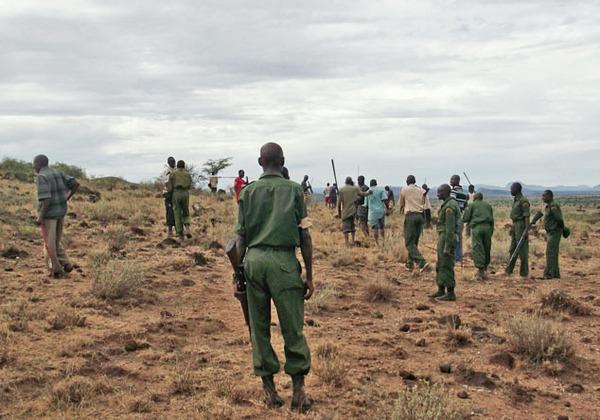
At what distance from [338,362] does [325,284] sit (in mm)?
4892

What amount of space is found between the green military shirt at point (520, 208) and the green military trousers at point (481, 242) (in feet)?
2.20

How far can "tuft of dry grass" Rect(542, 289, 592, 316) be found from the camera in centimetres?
972

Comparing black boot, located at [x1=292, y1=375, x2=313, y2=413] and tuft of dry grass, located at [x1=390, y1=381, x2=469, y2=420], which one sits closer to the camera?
tuft of dry grass, located at [x1=390, y1=381, x2=469, y2=420]

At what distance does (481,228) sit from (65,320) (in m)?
7.70

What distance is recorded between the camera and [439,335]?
8.29 meters

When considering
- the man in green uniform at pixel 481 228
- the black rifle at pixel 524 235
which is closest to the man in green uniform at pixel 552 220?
the black rifle at pixel 524 235

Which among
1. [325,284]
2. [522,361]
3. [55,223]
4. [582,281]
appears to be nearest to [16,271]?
[55,223]

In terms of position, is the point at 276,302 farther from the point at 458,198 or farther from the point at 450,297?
the point at 458,198

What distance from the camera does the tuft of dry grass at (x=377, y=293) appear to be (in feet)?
34.3

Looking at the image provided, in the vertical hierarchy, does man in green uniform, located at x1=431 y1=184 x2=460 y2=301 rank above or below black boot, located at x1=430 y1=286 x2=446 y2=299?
above

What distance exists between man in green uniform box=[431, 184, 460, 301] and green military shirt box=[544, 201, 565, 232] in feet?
10.4

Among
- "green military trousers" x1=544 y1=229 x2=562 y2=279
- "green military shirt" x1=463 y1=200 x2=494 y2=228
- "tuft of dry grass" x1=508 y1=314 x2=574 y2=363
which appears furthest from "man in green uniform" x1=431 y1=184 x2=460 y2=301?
"green military trousers" x1=544 y1=229 x2=562 y2=279

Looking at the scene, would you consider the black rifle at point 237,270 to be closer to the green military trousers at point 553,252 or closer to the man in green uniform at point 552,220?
the man in green uniform at point 552,220

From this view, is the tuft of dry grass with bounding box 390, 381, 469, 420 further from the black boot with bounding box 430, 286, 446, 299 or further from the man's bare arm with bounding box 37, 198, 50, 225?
the man's bare arm with bounding box 37, 198, 50, 225
